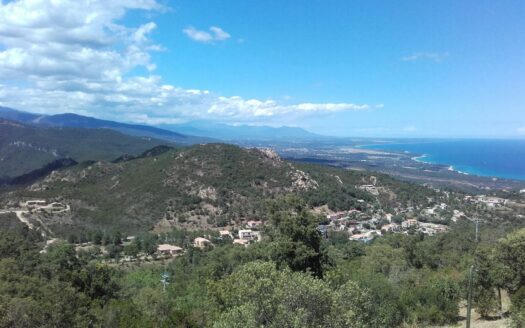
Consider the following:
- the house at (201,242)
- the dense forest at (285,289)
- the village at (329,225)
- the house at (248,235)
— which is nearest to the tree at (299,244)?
the dense forest at (285,289)

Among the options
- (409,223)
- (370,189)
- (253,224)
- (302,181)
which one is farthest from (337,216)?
(370,189)

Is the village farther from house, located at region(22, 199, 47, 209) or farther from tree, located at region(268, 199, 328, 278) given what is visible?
tree, located at region(268, 199, 328, 278)

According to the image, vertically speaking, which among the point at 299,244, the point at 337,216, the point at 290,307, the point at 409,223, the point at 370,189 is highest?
the point at 290,307

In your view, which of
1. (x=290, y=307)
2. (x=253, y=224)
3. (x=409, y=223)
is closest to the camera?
(x=290, y=307)

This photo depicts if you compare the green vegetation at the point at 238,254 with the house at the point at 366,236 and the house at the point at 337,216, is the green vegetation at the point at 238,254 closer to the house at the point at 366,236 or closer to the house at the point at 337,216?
the house at the point at 337,216

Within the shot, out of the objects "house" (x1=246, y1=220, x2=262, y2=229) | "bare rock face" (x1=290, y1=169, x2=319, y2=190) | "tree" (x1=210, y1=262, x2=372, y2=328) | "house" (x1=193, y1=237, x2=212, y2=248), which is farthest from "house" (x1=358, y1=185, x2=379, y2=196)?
"tree" (x1=210, y1=262, x2=372, y2=328)

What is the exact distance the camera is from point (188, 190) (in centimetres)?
10275

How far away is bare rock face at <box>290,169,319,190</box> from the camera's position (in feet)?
360

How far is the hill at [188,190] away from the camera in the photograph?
93625 millimetres

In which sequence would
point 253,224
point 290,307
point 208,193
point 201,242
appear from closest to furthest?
point 290,307
point 201,242
point 253,224
point 208,193

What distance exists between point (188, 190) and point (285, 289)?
304ft

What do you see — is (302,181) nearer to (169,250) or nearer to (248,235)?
(248,235)

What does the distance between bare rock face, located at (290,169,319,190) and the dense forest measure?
197 feet

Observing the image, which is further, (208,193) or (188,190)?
(188,190)
